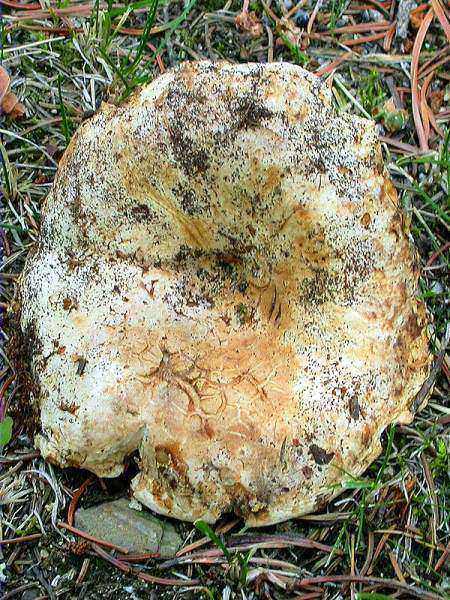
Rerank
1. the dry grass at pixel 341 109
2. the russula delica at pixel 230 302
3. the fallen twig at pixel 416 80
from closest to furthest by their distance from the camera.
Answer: the russula delica at pixel 230 302 < the dry grass at pixel 341 109 < the fallen twig at pixel 416 80

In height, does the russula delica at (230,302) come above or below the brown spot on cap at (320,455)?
above

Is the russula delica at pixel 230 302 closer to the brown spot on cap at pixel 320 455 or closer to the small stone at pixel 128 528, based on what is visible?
the brown spot on cap at pixel 320 455

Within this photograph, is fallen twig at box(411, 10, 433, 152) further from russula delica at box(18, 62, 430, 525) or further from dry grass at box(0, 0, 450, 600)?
russula delica at box(18, 62, 430, 525)

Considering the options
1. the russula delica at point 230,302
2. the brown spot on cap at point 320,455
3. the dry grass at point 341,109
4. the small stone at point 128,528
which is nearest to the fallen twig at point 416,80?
the dry grass at point 341,109

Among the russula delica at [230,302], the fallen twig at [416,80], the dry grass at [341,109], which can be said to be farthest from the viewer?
the fallen twig at [416,80]

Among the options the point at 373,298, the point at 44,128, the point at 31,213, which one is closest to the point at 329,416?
the point at 373,298

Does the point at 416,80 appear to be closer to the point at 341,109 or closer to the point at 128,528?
the point at 341,109

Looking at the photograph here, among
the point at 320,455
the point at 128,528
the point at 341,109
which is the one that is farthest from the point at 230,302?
the point at 341,109

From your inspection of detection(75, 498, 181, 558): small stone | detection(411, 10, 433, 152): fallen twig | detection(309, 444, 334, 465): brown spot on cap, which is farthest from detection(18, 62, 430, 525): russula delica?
detection(411, 10, 433, 152): fallen twig

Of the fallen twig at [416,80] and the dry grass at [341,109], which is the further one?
the fallen twig at [416,80]
